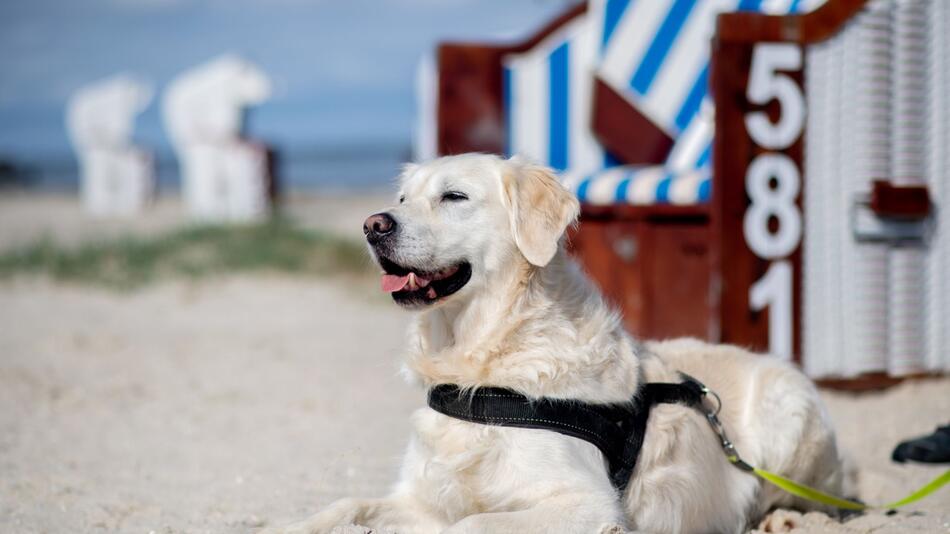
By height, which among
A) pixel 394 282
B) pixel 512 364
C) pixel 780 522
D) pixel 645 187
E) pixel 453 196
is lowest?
pixel 780 522

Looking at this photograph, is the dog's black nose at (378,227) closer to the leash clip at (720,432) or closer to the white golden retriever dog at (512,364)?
the white golden retriever dog at (512,364)

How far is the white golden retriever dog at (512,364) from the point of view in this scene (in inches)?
107

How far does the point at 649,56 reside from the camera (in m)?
6.95

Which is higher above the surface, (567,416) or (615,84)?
(615,84)

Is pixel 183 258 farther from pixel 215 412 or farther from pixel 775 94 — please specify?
pixel 775 94

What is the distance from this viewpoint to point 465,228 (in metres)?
2.99

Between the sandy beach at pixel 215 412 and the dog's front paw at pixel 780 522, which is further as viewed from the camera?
the sandy beach at pixel 215 412

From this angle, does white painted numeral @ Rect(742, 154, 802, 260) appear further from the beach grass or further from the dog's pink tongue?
the beach grass

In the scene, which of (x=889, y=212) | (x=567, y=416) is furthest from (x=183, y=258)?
(x=567, y=416)

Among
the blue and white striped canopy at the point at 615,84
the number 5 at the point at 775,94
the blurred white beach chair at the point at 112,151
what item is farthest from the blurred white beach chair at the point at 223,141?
the number 5 at the point at 775,94

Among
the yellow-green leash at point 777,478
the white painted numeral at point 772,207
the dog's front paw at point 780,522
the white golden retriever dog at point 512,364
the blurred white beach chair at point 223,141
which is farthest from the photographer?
the blurred white beach chair at point 223,141

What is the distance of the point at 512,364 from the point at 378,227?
59cm

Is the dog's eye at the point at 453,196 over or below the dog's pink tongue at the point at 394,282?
over

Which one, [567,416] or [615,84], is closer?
[567,416]
